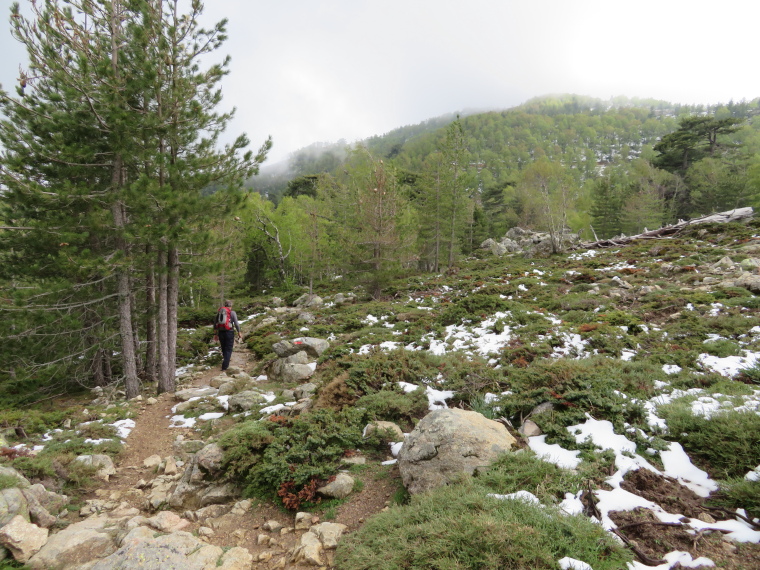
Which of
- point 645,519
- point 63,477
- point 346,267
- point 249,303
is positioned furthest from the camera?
point 249,303

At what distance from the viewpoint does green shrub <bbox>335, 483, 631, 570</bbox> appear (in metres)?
2.56

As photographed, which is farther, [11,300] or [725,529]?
[11,300]

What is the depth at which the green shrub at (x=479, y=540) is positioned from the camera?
2562 mm

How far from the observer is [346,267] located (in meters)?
19.5

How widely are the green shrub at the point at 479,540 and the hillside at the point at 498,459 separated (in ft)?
0.05

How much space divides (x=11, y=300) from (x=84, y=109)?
4815 millimetres

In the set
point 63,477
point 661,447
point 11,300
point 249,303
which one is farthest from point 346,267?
point 661,447

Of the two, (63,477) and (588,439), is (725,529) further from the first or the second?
(63,477)

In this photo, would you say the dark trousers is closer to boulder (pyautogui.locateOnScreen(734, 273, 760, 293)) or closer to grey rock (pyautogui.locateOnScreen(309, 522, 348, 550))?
grey rock (pyautogui.locateOnScreen(309, 522, 348, 550))

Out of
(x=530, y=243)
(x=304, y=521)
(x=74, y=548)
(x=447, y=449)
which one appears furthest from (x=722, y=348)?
(x=530, y=243)

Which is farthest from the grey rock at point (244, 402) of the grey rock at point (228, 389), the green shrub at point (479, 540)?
the green shrub at point (479, 540)

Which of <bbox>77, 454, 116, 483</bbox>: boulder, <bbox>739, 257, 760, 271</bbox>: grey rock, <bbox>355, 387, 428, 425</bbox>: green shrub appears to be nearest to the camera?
<bbox>77, 454, 116, 483</bbox>: boulder

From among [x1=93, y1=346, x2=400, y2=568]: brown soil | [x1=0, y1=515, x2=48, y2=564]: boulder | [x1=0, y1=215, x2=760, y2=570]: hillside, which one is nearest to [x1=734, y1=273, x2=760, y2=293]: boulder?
[x1=0, y1=215, x2=760, y2=570]: hillside

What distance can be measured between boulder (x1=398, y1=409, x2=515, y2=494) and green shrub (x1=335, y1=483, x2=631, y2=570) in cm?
57
